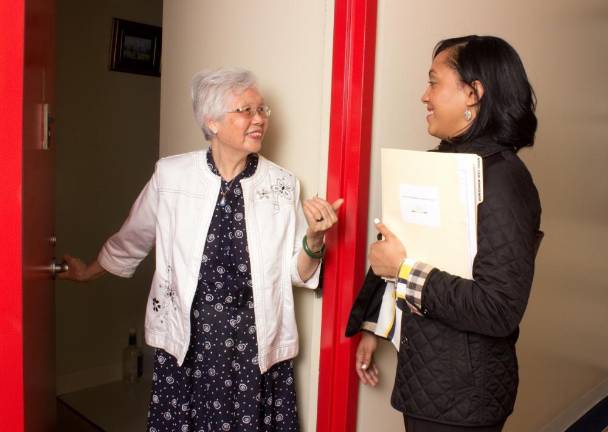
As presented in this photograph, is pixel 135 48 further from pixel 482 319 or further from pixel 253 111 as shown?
pixel 482 319

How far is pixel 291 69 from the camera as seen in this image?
5.32 feet

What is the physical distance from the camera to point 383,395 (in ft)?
5.54

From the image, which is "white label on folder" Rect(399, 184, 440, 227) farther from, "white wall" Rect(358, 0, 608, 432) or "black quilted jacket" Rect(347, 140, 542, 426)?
"white wall" Rect(358, 0, 608, 432)

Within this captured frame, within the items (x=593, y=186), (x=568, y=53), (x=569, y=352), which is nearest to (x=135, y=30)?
(x=568, y=53)

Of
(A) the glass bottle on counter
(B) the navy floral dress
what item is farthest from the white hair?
(A) the glass bottle on counter

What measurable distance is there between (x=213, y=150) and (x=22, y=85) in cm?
62

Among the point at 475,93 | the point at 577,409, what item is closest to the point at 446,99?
the point at 475,93

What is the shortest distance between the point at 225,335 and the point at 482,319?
0.69m

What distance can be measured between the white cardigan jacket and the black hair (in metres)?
0.57

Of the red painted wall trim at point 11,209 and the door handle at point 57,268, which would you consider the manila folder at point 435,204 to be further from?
the door handle at point 57,268

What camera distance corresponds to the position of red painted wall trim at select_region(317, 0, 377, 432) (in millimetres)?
1470

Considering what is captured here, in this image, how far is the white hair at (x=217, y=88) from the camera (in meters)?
1.46

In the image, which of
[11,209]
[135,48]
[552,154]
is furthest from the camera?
[135,48]

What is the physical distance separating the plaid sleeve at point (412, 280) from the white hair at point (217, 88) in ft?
2.01
